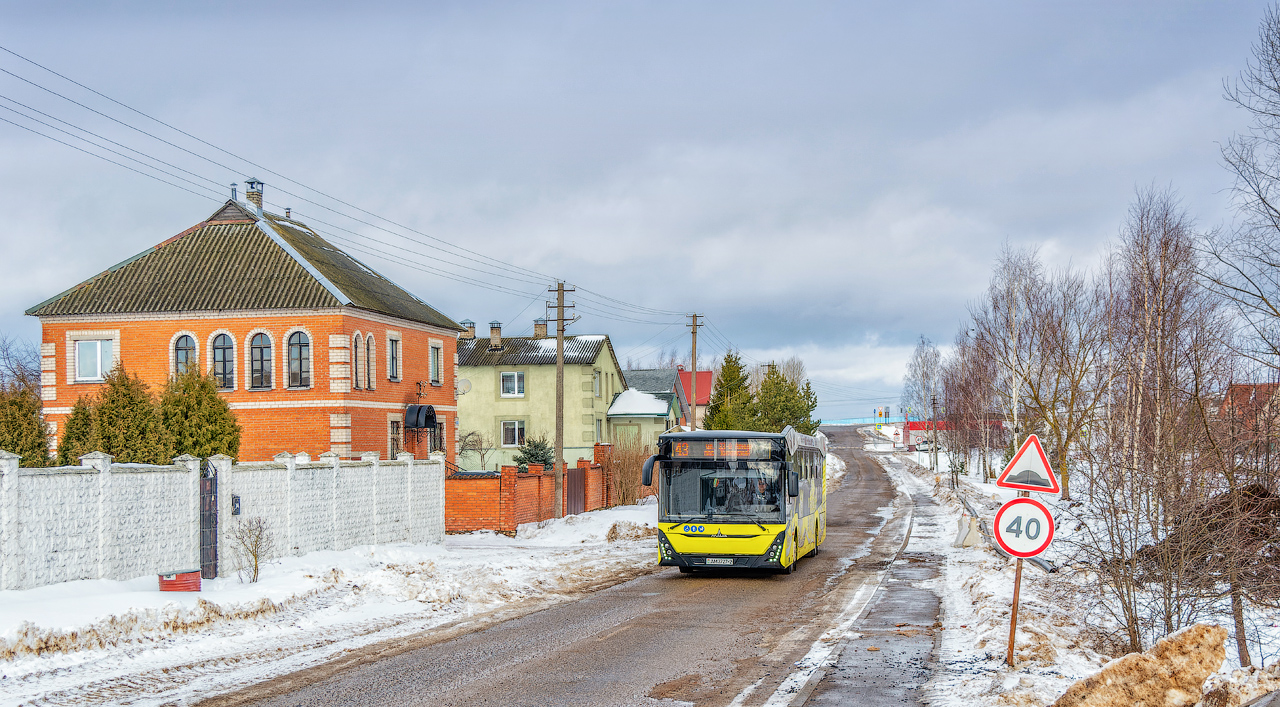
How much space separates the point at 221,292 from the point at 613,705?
2963 cm

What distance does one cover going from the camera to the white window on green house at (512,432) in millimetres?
56344

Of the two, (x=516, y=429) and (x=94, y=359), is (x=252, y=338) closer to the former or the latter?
(x=94, y=359)

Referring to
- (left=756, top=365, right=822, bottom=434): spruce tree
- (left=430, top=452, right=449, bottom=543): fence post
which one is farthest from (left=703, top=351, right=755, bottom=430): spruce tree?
(left=430, top=452, right=449, bottom=543): fence post

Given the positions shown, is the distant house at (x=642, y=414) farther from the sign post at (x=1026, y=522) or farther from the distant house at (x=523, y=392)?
the sign post at (x=1026, y=522)

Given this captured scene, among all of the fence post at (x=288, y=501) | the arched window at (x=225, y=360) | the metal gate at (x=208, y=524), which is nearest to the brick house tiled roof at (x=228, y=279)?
the arched window at (x=225, y=360)

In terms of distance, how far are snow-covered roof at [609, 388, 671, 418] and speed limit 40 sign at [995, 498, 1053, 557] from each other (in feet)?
167

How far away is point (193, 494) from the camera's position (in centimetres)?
1459

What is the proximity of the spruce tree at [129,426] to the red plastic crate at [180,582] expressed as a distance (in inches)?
221

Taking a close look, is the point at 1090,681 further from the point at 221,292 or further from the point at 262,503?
the point at 221,292

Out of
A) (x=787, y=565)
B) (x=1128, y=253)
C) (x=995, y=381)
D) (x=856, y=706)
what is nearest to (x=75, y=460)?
(x=787, y=565)

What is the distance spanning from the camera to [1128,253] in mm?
30781

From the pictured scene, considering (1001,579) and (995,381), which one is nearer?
(1001,579)

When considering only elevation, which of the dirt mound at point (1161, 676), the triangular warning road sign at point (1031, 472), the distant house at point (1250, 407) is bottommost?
the dirt mound at point (1161, 676)

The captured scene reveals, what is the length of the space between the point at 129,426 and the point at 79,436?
947mm
